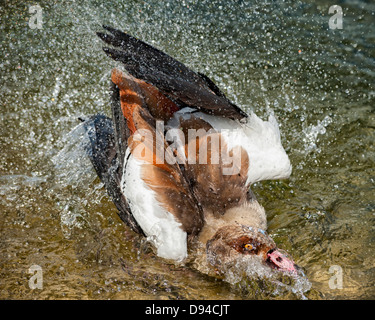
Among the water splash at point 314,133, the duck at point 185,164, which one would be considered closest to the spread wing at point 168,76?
the duck at point 185,164

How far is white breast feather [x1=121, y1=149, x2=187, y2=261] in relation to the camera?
337 cm

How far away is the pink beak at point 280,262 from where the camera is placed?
10.8ft

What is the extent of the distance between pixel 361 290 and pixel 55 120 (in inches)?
134

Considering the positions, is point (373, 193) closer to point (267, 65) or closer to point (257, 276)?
point (257, 276)

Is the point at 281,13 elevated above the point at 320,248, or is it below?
above

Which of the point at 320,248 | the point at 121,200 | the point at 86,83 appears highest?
the point at 86,83

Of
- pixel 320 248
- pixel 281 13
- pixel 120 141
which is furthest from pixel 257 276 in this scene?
pixel 281 13

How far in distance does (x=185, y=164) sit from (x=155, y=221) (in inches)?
19.2

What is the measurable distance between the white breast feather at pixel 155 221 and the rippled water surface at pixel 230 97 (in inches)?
7.9

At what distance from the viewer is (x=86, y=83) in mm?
5340

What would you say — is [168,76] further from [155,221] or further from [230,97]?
[230,97]

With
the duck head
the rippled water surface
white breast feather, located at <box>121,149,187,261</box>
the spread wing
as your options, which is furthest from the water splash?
white breast feather, located at <box>121,149,187,261</box>

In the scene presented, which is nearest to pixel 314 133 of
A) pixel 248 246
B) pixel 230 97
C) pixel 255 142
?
pixel 230 97

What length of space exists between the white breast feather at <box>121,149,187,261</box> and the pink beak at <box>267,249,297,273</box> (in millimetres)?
628
